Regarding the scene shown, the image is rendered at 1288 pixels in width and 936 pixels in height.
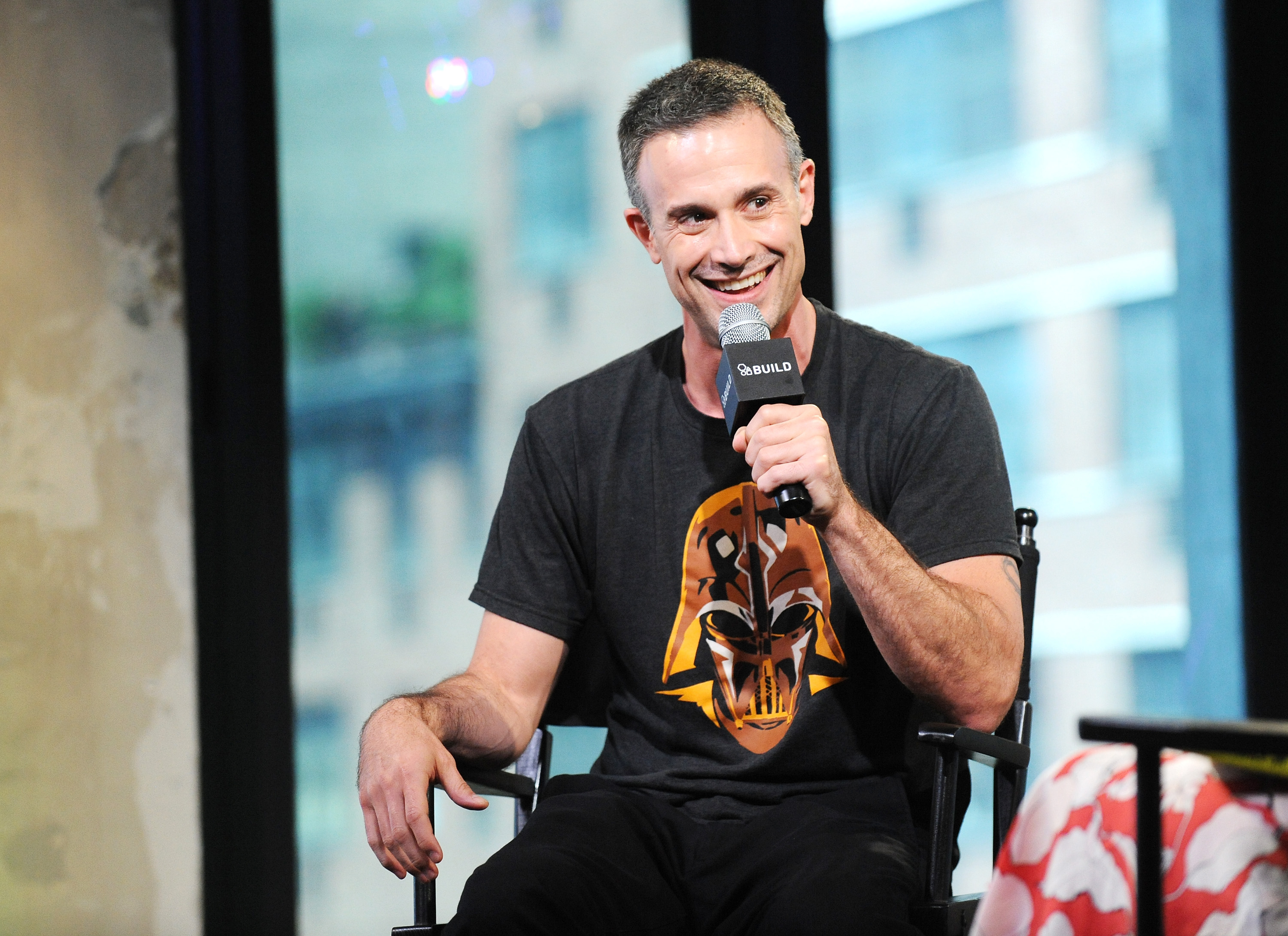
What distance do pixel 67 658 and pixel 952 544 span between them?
2032mm

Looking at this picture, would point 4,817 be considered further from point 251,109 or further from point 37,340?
point 251,109

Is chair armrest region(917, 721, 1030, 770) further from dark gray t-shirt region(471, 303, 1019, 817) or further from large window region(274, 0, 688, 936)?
large window region(274, 0, 688, 936)

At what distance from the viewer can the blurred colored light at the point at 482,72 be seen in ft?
8.21

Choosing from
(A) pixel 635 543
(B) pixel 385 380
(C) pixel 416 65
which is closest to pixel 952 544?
(A) pixel 635 543

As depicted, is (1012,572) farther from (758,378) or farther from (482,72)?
(482,72)

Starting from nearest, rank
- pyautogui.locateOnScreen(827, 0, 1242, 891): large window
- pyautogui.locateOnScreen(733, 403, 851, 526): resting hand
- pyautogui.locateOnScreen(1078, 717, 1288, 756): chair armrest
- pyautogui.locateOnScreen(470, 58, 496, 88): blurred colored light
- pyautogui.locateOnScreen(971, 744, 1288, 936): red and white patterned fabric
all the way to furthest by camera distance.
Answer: pyautogui.locateOnScreen(1078, 717, 1288, 756): chair armrest → pyautogui.locateOnScreen(971, 744, 1288, 936): red and white patterned fabric → pyautogui.locateOnScreen(733, 403, 851, 526): resting hand → pyautogui.locateOnScreen(827, 0, 1242, 891): large window → pyautogui.locateOnScreen(470, 58, 496, 88): blurred colored light

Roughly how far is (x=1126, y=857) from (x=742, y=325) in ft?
2.29

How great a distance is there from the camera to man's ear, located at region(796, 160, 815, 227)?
1.56 meters

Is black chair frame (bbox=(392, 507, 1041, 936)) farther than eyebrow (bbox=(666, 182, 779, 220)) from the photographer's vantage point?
No

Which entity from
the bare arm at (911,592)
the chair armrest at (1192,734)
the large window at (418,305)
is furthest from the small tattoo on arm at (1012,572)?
the large window at (418,305)

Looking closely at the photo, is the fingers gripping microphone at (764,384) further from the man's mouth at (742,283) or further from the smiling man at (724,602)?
the man's mouth at (742,283)

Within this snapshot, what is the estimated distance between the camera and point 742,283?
4.80 ft

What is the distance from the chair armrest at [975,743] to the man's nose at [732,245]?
1.92 feet

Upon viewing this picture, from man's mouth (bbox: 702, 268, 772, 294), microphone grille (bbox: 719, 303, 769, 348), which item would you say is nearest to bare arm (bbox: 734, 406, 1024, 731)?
microphone grille (bbox: 719, 303, 769, 348)
